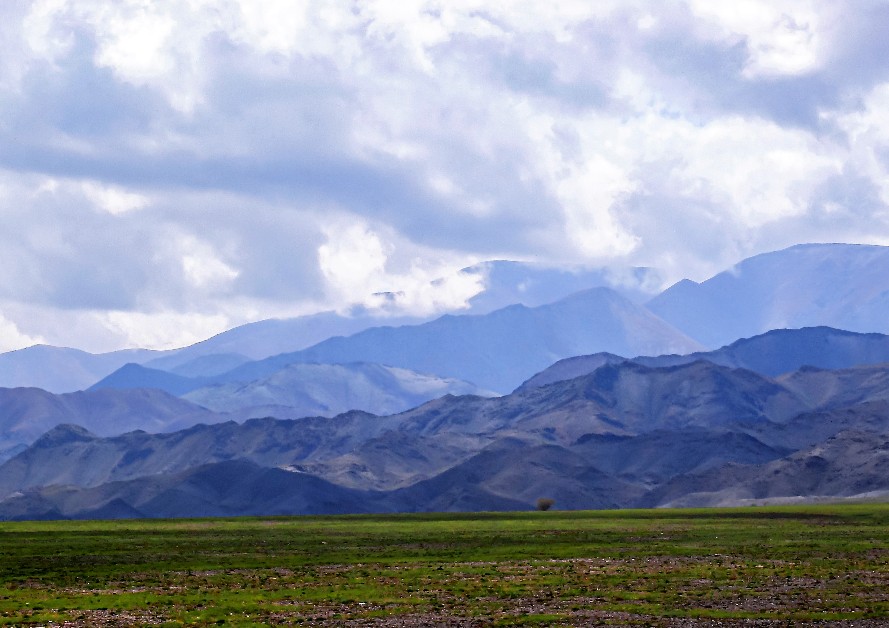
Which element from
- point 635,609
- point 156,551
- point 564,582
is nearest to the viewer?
point 635,609

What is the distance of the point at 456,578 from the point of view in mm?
48656

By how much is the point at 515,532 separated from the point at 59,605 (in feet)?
153

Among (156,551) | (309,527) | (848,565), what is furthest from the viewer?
(309,527)

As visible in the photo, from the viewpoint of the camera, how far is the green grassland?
38.2 m

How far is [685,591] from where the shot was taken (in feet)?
142

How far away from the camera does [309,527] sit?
9806 cm

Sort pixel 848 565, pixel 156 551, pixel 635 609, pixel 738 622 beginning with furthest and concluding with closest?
pixel 156 551 → pixel 848 565 → pixel 635 609 → pixel 738 622

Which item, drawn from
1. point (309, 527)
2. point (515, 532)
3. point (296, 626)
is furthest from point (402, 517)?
point (296, 626)

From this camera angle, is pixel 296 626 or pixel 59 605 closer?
A: pixel 296 626

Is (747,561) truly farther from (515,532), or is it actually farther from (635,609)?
(515,532)

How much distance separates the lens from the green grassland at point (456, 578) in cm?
3816

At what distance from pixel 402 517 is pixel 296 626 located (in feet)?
286

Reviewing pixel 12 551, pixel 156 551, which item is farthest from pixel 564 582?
pixel 12 551

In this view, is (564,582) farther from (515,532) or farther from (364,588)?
(515,532)
